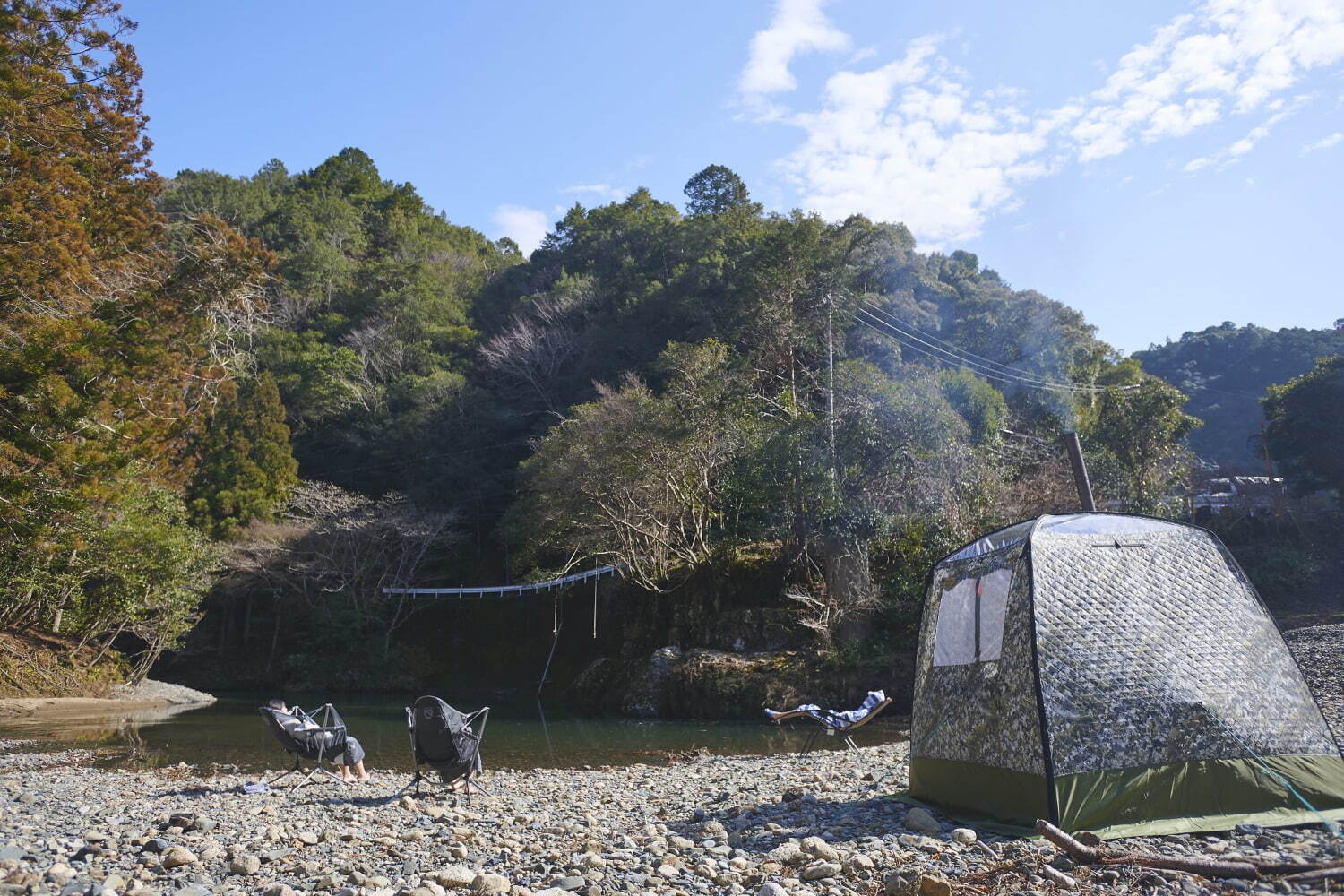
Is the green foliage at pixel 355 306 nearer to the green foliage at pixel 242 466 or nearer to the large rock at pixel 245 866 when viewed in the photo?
the green foliage at pixel 242 466

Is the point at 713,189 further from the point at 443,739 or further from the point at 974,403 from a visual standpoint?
the point at 443,739

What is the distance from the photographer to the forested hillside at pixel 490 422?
1172 cm

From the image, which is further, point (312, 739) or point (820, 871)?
point (312, 739)

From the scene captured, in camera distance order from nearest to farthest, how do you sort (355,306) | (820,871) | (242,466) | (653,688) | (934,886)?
(934,886)
(820,871)
(653,688)
(242,466)
(355,306)

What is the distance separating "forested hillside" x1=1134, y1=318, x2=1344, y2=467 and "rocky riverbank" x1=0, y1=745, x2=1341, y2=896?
33.6 meters

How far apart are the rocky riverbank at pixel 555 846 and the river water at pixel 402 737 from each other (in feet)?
12.1

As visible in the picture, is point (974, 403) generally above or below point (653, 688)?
above

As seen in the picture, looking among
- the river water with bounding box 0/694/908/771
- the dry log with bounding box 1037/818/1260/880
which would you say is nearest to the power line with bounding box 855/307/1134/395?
the river water with bounding box 0/694/908/771

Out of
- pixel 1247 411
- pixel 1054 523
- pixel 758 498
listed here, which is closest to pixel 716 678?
pixel 758 498

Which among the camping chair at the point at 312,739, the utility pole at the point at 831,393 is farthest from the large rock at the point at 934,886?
the utility pole at the point at 831,393

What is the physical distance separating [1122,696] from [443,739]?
453 cm

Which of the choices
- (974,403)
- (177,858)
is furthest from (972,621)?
(974,403)

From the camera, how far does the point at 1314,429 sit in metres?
22.6

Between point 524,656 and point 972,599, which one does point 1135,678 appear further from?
point 524,656
